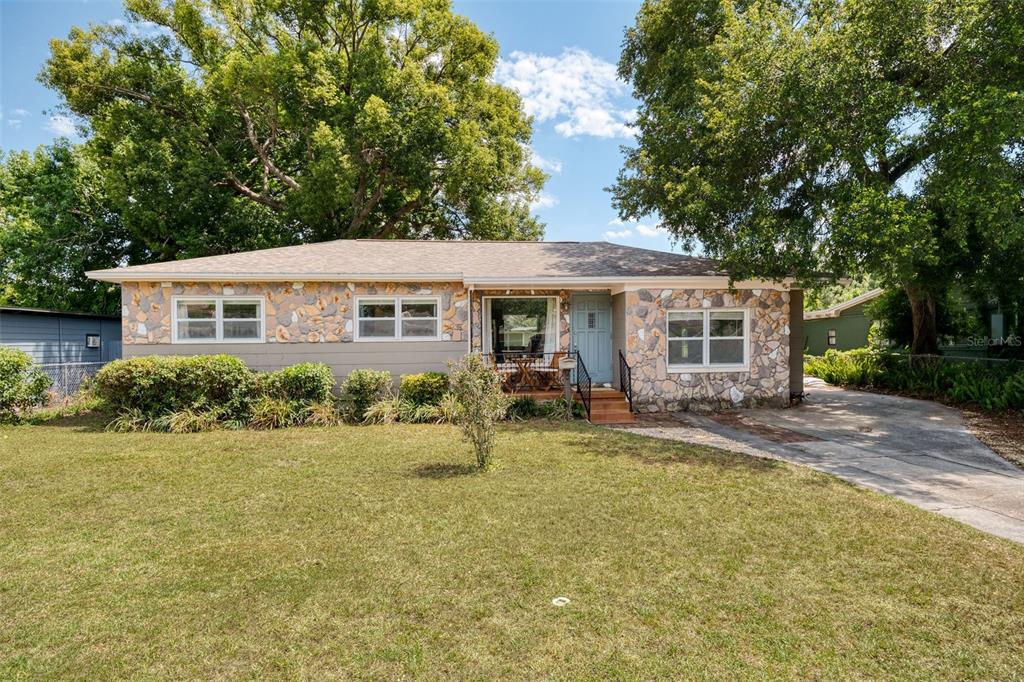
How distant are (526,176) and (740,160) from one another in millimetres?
12681

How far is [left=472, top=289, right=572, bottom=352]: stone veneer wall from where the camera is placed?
11750mm

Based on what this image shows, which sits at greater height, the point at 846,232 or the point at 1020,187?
the point at 1020,187

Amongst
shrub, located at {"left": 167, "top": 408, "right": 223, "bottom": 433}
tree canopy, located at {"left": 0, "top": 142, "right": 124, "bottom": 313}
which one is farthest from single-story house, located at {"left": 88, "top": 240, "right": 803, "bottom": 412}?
tree canopy, located at {"left": 0, "top": 142, "right": 124, "bottom": 313}

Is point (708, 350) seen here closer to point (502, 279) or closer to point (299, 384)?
point (502, 279)

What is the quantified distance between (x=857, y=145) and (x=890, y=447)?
5528 mm

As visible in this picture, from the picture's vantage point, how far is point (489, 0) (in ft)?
51.2

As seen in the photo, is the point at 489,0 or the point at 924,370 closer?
the point at 924,370

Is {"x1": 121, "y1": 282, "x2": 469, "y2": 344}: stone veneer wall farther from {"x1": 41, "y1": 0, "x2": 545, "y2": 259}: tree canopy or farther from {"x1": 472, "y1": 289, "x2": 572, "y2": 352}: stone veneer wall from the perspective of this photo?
{"x1": 41, "y1": 0, "x2": 545, "y2": 259}: tree canopy

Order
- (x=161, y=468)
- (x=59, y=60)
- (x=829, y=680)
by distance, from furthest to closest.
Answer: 1. (x=59, y=60)
2. (x=161, y=468)
3. (x=829, y=680)

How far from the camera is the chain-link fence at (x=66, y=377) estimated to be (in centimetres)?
1190

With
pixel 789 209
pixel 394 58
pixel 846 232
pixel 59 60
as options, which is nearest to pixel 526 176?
pixel 394 58

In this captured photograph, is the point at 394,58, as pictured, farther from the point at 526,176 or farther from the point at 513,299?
the point at 513,299

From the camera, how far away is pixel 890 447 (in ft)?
26.2

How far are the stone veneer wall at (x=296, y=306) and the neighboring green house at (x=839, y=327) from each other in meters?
18.3
